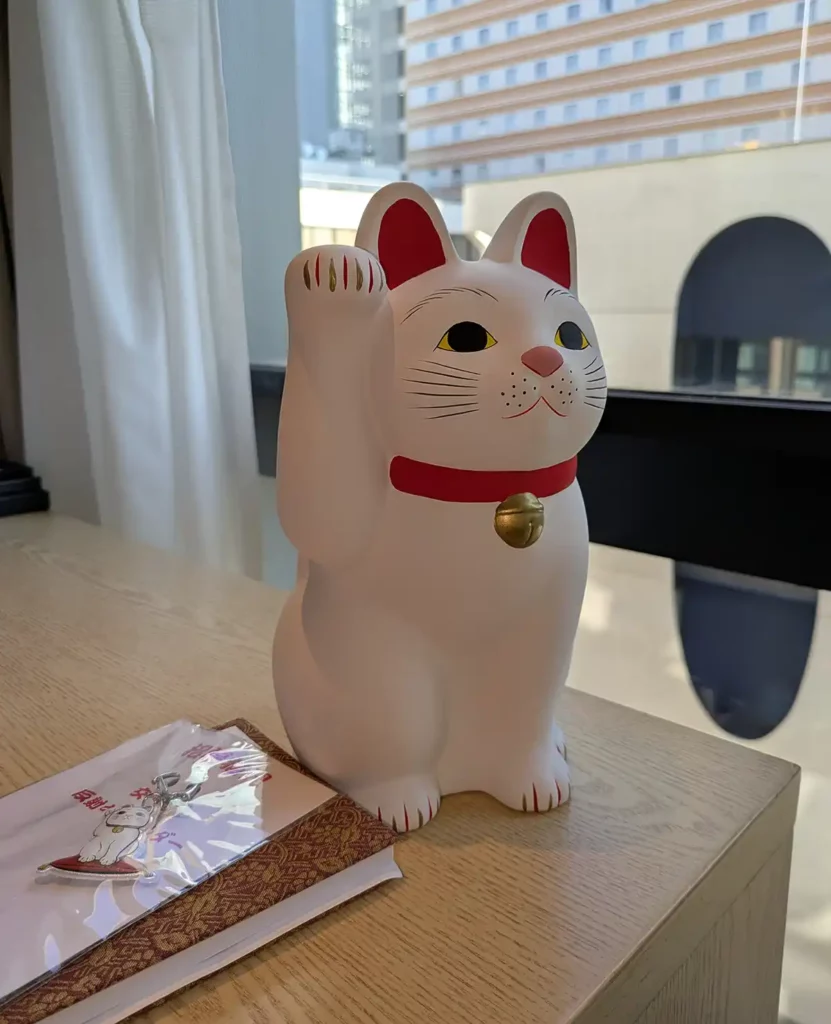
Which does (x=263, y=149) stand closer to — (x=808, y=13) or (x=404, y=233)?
(x=808, y=13)

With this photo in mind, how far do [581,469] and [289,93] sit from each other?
94cm

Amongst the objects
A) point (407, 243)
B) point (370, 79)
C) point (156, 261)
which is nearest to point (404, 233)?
point (407, 243)

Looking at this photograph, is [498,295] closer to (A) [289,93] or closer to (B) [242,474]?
(B) [242,474]

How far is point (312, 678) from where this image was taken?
56 cm

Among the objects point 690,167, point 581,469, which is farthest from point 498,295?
point 690,167

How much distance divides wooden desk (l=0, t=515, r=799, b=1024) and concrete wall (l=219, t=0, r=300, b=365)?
0.86m

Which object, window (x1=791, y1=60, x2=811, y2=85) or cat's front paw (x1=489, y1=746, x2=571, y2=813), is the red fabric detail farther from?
window (x1=791, y1=60, x2=811, y2=85)

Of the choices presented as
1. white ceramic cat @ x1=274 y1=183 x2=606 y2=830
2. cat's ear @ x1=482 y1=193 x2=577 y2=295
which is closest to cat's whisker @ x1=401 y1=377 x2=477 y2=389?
white ceramic cat @ x1=274 y1=183 x2=606 y2=830

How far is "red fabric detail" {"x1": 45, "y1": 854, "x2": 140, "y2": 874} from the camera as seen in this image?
1.63 ft

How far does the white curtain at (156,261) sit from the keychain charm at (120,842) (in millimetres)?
812

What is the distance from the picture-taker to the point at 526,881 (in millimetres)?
531

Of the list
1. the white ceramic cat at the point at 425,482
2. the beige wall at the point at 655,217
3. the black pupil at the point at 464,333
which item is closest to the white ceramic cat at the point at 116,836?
the white ceramic cat at the point at 425,482

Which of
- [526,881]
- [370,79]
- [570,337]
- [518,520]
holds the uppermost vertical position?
[370,79]

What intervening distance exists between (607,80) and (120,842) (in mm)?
1004
